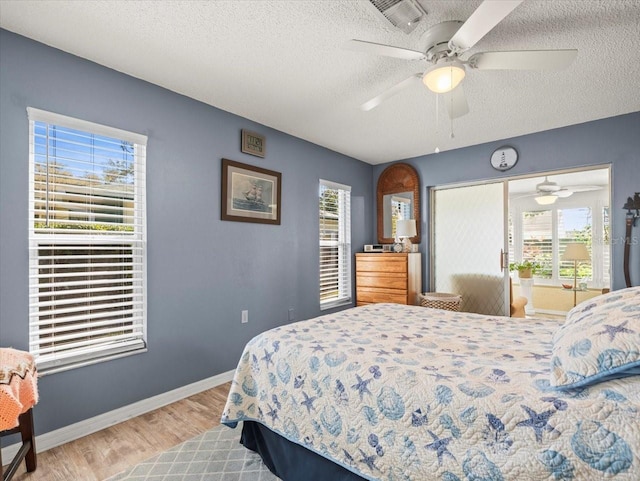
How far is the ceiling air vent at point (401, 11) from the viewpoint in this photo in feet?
5.60

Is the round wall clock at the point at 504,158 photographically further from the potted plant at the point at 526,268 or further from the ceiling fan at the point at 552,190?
the potted plant at the point at 526,268

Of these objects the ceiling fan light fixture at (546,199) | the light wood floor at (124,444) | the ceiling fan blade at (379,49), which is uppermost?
the ceiling fan blade at (379,49)

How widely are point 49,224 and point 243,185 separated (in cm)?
155

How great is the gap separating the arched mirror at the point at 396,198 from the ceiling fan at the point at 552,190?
1970 mm

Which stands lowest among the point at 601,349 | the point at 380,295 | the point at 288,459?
the point at 288,459

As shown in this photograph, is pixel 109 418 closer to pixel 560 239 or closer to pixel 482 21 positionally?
pixel 482 21

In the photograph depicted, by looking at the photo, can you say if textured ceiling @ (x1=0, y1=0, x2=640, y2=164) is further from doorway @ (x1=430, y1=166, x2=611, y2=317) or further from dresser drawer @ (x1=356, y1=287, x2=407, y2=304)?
dresser drawer @ (x1=356, y1=287, x2=407, y2=304)

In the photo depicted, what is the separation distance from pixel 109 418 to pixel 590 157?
4798mm

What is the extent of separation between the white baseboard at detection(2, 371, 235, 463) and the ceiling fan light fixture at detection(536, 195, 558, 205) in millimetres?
5320

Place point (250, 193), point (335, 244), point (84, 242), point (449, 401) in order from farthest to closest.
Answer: point (335, 244) → point (250, 193) → point (84, 242) → point (449, 401)

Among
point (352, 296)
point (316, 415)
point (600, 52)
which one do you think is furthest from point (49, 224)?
point (600, 52)

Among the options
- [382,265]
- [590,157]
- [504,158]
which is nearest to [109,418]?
[382,265]

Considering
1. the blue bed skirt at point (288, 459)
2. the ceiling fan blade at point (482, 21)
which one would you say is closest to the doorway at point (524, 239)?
the ceiling fan blade at point (482, 21)

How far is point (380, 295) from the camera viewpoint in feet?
14.2
